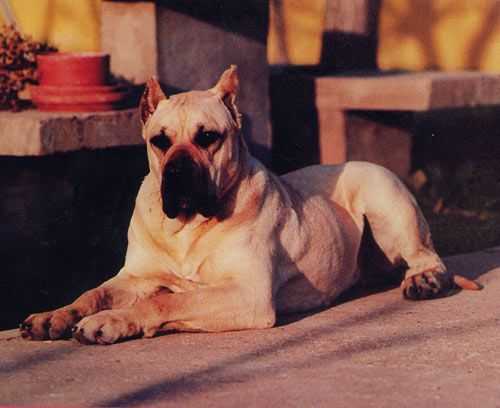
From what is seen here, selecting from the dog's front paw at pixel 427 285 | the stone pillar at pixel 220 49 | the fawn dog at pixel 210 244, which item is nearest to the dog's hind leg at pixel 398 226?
the dog's front paw at pixel 427 285

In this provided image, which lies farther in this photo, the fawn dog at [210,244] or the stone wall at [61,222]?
the stone wall at [61,222]

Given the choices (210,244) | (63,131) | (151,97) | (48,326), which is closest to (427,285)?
(210,244)

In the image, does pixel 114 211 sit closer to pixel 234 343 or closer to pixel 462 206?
pixel 234 343

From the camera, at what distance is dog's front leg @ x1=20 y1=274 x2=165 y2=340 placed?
486 cm

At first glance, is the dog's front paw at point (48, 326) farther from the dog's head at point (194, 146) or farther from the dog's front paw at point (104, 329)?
the dog's head at point (194, 146)

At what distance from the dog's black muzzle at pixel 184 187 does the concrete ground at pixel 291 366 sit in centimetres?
52

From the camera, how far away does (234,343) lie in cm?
478

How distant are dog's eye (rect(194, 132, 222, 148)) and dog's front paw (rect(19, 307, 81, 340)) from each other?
88cm

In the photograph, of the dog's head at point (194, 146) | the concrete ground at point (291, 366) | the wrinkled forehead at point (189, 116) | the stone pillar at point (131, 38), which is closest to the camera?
the concrete ground at point (291, 366)

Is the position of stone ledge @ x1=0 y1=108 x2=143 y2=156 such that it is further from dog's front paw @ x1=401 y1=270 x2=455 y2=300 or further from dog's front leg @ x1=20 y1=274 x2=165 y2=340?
dog's front paw @ x1=401 y1=270 x2=455 y2=300

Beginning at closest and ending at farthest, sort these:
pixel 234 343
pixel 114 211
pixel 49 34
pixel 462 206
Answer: pixel 234 343 → pixel 114 211 → pixel 462 206 → pixel 49 34

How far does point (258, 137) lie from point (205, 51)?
26.4 inches

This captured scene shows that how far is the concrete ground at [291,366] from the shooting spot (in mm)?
4047

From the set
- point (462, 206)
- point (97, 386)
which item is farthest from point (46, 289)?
point (462, 206)
